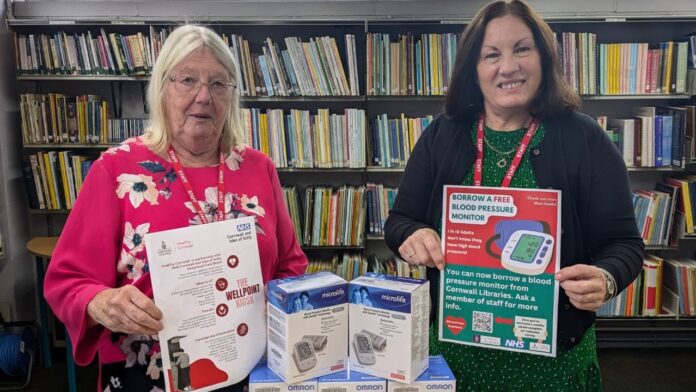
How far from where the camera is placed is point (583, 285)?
1.22m

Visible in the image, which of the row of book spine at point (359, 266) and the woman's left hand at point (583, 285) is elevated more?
the woman's left hand at point (583, 285)

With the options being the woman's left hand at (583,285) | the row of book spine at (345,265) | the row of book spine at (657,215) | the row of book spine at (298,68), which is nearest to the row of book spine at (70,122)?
the row of book spine at (298,68)

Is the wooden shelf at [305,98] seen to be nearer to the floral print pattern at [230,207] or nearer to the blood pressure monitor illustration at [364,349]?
the floral print pattern at [230,207]

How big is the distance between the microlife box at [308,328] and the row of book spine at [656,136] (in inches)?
125

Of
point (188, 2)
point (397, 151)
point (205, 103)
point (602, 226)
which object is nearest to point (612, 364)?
point (397, 151)

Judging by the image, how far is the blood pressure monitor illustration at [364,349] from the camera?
1209 mm

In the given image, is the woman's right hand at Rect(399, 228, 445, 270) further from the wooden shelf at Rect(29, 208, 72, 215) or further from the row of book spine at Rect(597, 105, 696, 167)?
the wooden shelf at Rect(29, 208, 72, 215)

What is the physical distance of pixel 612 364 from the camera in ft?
12.4

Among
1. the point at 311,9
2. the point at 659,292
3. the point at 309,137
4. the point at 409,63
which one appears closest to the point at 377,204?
the point at 309,137

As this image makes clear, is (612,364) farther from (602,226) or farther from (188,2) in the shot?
(188,2)

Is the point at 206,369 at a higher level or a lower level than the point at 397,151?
lower

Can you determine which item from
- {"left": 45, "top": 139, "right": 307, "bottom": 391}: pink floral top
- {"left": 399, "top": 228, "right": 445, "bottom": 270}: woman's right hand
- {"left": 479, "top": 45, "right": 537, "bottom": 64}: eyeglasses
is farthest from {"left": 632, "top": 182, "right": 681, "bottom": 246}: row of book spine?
{"left": 45, "top": 139, "right": 307, "bottom": 391}: pink floral top

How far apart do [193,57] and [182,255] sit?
22.6 inches

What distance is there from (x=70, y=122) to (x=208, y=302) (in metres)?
3.13
